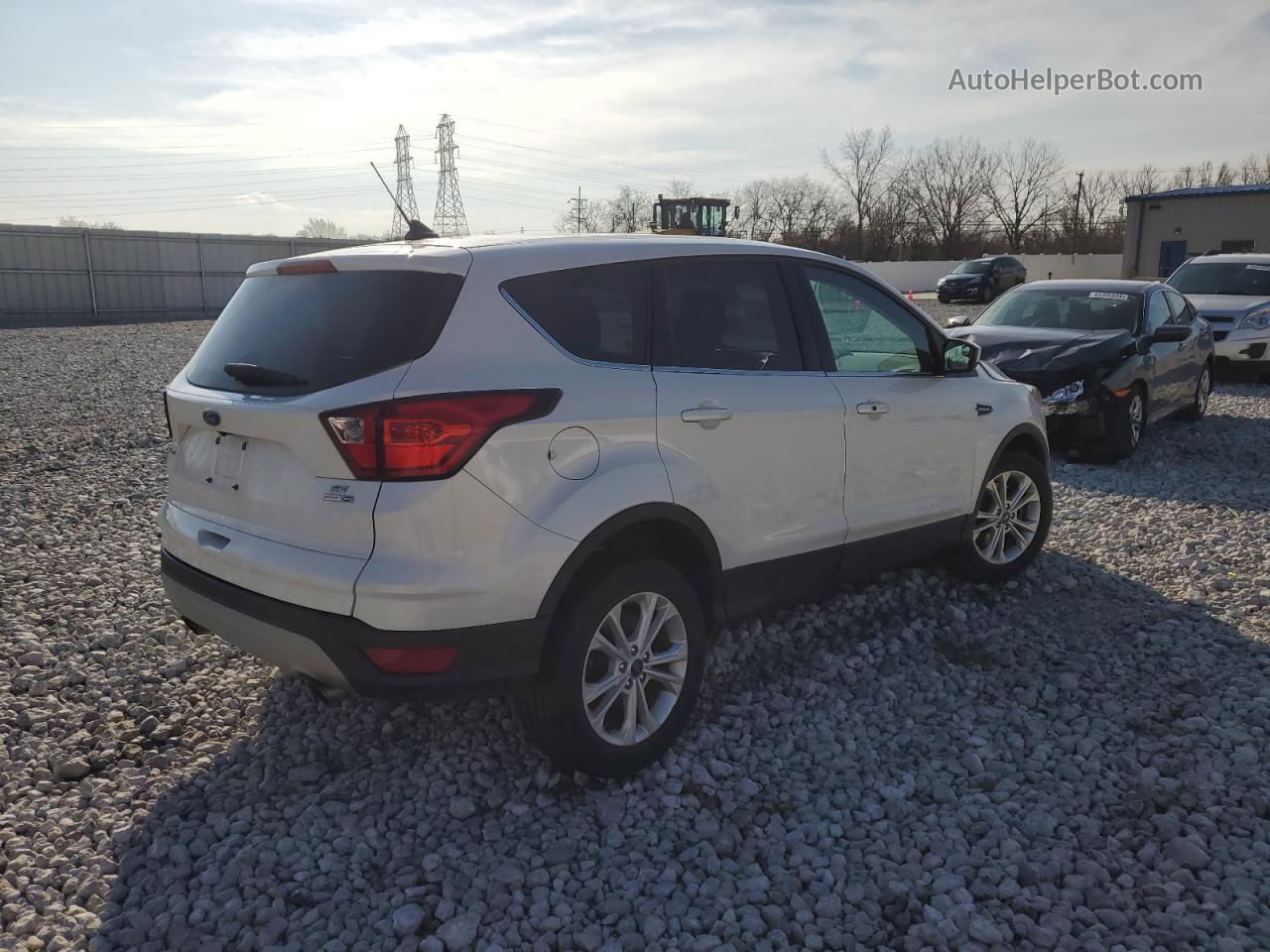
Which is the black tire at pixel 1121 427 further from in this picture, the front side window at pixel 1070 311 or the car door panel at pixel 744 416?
the car door panel at pixel 744 416

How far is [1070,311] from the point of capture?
9.57 metres

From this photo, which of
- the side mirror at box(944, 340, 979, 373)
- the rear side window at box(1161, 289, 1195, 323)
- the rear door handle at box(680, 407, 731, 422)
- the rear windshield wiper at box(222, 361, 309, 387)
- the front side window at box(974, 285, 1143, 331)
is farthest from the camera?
the rear side window at box(1161, 289, 1195, 323)

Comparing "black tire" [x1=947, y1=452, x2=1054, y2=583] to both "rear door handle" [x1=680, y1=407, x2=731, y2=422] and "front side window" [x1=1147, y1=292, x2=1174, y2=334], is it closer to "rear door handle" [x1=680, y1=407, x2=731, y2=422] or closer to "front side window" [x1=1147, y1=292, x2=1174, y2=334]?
"rear door handle" [x1=680, y1=407, x2=731, y2=422]

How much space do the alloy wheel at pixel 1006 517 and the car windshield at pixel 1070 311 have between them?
452cm

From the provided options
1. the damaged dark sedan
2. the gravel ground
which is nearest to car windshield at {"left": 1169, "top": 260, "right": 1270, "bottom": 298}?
the damaged dark sedan

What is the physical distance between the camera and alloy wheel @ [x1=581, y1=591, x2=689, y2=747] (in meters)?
3.33

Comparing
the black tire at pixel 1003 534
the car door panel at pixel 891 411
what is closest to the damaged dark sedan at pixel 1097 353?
the black tire at pixel 1003 534

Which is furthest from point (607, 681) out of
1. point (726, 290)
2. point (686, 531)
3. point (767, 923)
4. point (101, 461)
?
point (101, 461)

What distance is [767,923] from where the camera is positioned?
2.78 meters

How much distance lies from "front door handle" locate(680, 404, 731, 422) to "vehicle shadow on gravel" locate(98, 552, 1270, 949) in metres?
1.23

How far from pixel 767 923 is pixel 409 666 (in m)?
1.28

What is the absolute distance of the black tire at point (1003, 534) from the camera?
5.17m

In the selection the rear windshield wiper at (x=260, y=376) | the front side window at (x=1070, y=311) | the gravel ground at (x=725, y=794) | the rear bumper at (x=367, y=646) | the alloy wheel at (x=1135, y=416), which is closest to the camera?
the gravel ground at (x=725, y=794)

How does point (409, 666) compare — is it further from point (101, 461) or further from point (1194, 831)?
point (101, 461)
